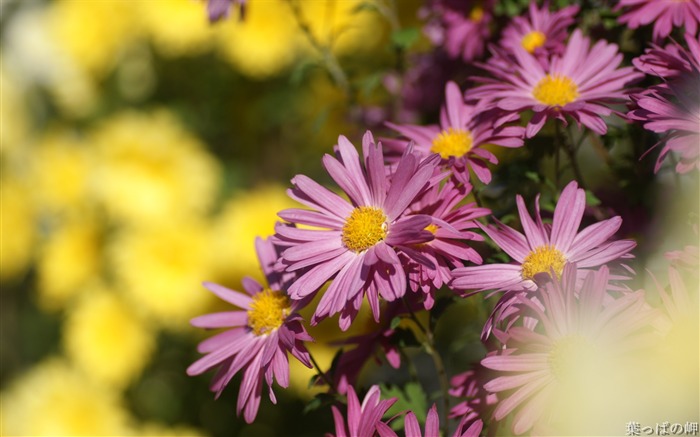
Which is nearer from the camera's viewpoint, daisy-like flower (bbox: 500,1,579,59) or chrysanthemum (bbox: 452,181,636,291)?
chrysanthemum (bbox: 452,181,636,291)

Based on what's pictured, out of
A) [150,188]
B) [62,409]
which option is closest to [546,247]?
[62,409]

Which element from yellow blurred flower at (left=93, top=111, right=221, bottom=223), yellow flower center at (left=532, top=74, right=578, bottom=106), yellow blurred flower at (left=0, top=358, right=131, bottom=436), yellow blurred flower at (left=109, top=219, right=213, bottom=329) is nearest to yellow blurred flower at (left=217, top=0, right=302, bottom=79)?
yellow blurred flower at (left=93, top=111, right=221, bottom=223)

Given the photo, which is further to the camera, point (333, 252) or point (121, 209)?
point (121, 209)

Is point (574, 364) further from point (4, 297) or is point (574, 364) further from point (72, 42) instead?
point (4, 297)

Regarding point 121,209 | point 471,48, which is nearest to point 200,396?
point 121,209

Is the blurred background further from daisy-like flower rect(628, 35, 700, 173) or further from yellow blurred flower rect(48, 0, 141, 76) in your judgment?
daisy-like flower rect(628, 35, 700, 173)

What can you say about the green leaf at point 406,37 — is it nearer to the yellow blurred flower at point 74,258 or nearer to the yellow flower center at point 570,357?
the yellow flower center at point 570,357

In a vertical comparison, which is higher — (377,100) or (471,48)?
(377,100)
